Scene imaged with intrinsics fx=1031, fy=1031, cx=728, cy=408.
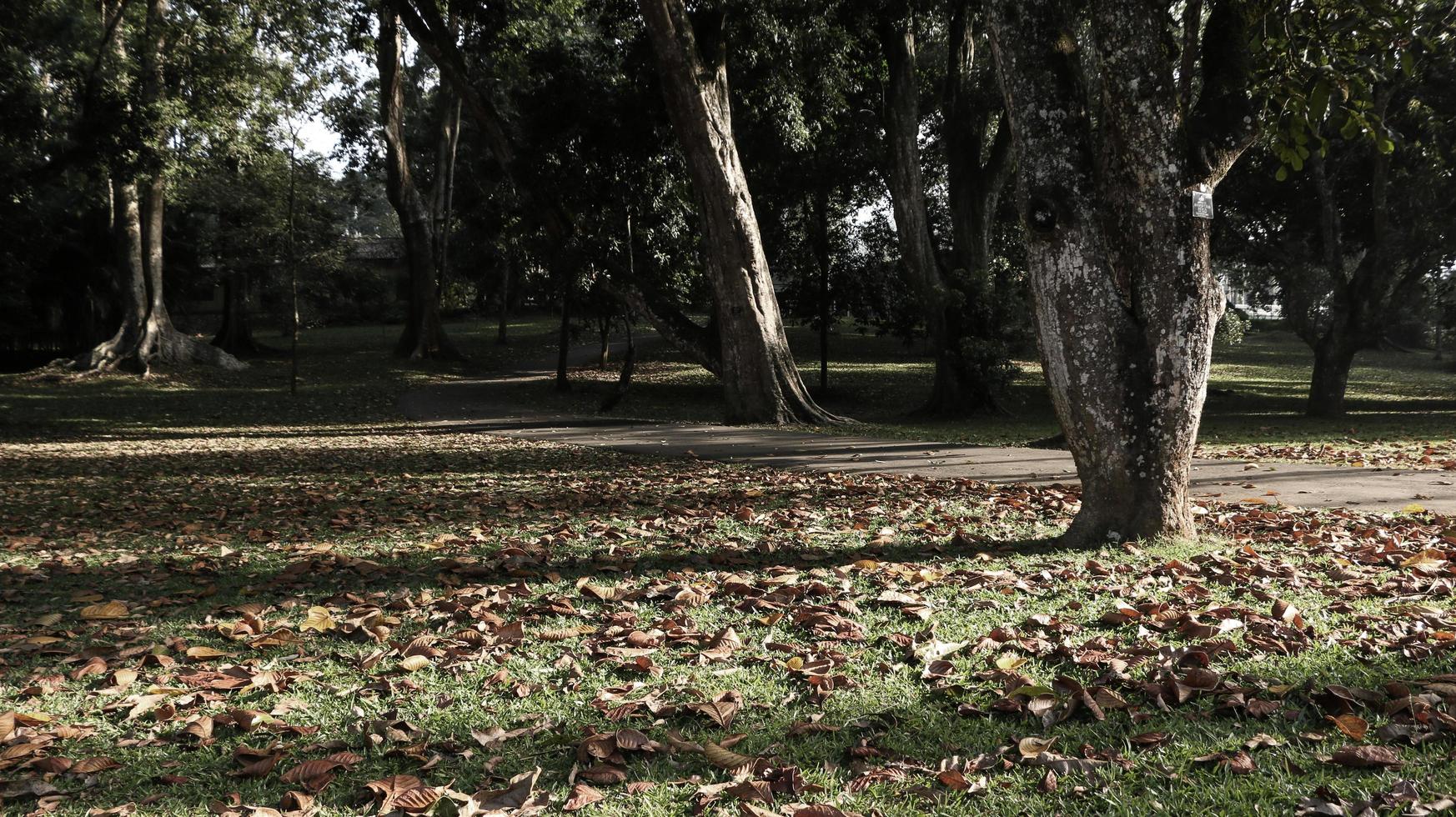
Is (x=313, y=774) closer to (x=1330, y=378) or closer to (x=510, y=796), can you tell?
(x=510, y=796)

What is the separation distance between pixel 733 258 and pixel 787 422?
3.11 m

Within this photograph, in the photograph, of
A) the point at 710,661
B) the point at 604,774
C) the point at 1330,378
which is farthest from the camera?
the point at 1330,378

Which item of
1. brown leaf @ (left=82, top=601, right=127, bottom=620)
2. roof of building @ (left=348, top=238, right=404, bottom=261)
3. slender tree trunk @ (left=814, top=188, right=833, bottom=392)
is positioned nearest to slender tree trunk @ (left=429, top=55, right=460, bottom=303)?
slender tree trunk @ (left=814, top=188, right=833, bottom=392)

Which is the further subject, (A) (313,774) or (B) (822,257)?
(B) (822,257)

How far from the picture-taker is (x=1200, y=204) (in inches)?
253

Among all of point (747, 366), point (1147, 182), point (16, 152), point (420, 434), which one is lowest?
point (420, 434)

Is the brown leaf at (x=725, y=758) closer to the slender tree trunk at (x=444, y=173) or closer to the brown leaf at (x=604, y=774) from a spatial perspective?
the brown leaf at (x=604, y=774)

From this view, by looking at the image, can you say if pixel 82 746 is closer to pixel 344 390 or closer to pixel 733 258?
pixel 733 258

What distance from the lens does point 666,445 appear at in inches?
610

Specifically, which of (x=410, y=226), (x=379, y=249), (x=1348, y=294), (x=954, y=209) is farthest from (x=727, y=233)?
(x=379, y=249)

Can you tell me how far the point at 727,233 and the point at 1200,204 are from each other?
1245 centimetres

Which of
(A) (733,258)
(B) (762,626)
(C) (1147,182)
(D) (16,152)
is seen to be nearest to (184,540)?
(B) (762,626)

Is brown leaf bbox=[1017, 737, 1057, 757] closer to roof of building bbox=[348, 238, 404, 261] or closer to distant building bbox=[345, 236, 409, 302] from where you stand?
distant building bbox=[345, 236, 409, 302]

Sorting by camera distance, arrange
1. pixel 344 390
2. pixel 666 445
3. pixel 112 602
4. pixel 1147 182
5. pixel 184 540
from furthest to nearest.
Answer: pixel 344 390 < pixel 666 445 < pixel 184 540 < pixel 1147 182 < pixel 112 602
